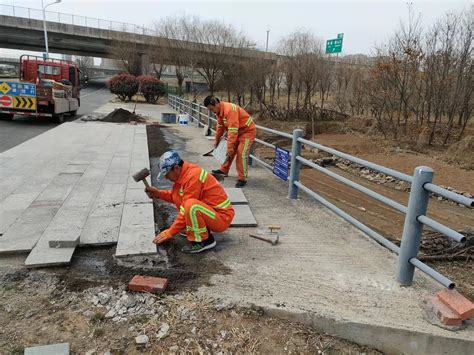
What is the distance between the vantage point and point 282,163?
5598 millimetres

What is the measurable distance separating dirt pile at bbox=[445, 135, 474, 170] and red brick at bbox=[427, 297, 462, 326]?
31.9ft

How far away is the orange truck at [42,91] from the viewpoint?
13.3 m

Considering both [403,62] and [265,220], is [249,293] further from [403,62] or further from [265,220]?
[403,62]

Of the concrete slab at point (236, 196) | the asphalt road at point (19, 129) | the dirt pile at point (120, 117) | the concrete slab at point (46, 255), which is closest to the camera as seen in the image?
the concrete slab at point (46, 255)

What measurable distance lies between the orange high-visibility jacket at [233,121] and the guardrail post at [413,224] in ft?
9.94

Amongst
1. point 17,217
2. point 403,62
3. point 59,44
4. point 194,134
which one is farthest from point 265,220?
point 59,44

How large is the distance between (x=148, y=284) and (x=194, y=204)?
82 cm

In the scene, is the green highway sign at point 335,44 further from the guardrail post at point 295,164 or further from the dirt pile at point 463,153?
the guardrail post at point 295,164

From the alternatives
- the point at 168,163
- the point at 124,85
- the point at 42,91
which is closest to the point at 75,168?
the point at 168,163

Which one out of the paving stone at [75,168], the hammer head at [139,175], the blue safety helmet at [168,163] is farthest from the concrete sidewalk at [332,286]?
the paving stone at [75,168]

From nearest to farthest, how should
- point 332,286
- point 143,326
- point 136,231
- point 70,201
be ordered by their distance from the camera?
point 143,326, point 332,286, point 136,231, point 70,201

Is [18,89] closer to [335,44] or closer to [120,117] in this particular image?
[120,117]

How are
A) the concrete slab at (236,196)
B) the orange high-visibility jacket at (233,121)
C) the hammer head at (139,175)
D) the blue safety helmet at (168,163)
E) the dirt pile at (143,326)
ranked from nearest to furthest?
1. the dirt pile at (143,326)
2. the blue safety helmet at (168,163)
3. the hammer head at (139,175)
4. the concrete slab at (236,196)
5. the orange high-visibility jacket at (233,121)

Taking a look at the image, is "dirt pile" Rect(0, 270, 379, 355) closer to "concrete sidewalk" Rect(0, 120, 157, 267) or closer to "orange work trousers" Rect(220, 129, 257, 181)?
"concrete sidewalk" Rect(0, 120, 157, 267)
